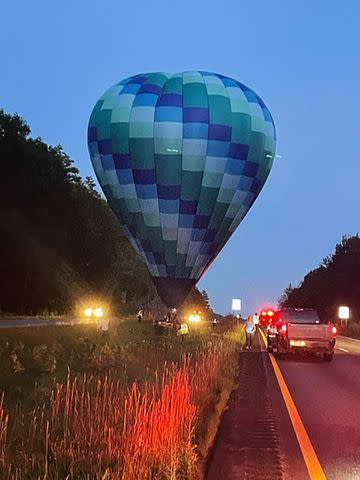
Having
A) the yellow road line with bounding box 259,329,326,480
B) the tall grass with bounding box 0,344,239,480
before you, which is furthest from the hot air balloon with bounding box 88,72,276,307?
the tall grass with bounding box 0,344,239,480

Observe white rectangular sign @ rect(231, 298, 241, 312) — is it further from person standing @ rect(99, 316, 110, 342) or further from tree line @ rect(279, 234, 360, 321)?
tree line @ rect(279, 234, 360, 321)

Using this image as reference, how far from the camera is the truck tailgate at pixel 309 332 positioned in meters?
29.4

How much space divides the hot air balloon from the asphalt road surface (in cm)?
1452

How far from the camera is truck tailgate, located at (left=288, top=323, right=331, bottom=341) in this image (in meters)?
29.4

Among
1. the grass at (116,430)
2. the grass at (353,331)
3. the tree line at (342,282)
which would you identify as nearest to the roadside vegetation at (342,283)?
the tree line at (342,282)

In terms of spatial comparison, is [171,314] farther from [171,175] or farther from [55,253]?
[55,253]

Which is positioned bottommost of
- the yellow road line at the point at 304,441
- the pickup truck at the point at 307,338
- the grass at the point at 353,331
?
the yellow road line at the point at 304,441

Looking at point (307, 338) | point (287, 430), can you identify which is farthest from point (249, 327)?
point (287, 430)

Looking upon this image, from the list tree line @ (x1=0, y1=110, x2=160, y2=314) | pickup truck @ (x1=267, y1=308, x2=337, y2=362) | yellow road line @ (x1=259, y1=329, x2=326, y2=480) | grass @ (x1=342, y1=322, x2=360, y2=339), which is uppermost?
tree line @ (x1=0, y1=110, x2=160, y2=314)

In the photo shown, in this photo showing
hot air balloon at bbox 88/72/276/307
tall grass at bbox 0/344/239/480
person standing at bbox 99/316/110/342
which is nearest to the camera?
tall grass at bbox 0/344/239/480

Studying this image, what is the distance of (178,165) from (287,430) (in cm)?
2450

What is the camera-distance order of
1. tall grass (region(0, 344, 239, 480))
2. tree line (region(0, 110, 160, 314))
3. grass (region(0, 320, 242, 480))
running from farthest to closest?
tree line (region(0, 110, 160, 314)), grass (region(0, 320, 242, 480)), tall grass (region(0, 344, 239, 480))

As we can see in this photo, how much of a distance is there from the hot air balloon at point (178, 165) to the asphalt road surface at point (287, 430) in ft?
47.6

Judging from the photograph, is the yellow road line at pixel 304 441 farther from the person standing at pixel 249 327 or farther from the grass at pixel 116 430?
the person standing at pixel 249 327
